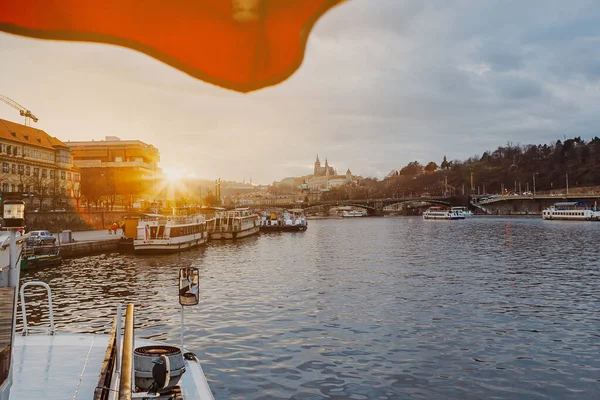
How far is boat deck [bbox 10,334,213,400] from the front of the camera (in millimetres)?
5367

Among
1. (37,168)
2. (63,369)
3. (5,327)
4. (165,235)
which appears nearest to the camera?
(5,327)

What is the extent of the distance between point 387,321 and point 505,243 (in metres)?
33.0

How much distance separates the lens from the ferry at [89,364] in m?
3.13

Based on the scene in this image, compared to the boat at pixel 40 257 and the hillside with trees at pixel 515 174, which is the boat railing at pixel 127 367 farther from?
the hillside with trees at pixel 515 174

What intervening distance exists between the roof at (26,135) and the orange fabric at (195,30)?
211 ft

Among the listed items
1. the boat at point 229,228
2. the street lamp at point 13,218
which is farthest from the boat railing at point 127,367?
the boat at point 229,228

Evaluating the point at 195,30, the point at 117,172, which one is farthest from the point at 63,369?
the point at 117,172

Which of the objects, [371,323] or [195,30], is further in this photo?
[371,323]

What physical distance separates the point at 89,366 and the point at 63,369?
316mm

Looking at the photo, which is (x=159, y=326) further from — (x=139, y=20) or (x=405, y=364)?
(x=139, y=20)

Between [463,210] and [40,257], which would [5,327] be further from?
[463,210]

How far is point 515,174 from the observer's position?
164875 mm

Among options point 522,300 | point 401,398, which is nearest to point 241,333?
point 401,398

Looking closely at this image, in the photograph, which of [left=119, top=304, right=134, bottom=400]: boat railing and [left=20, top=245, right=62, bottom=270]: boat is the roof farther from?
[left=119, top=304, right=134, bottom=400]: boat railing
